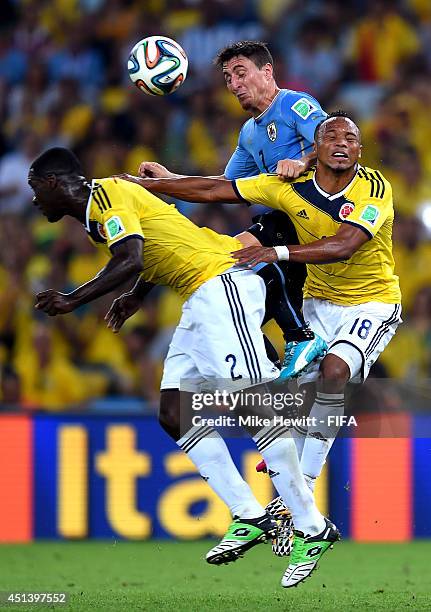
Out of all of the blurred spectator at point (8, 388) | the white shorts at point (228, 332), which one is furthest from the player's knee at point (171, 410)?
the blurred spectator at point (8, 388)

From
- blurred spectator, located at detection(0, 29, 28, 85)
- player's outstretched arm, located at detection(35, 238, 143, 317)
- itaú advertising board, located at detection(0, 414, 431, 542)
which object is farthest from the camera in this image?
blurred spectator, located at detection(0, 29, 28, 85)

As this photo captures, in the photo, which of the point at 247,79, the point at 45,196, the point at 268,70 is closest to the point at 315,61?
the point at 268,70

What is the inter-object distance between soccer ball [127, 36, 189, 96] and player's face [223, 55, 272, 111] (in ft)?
1.05

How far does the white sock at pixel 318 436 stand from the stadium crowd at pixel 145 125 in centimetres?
258

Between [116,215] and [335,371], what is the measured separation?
1.72m

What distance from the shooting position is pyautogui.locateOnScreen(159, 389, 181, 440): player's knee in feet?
25.9

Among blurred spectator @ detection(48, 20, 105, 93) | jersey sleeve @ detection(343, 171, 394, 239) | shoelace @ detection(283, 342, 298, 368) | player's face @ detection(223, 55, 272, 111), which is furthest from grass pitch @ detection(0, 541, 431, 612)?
blurred spectator @ detection(48, 20, 105, 93)

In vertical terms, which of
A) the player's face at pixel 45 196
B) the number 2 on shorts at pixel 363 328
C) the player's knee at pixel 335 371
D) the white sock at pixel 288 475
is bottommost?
the white sock at pixel 288 475

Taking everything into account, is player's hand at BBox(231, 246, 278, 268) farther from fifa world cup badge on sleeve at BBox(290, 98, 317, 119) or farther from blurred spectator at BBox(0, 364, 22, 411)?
blurred spectator at BBox(0, 364, 22, 411)

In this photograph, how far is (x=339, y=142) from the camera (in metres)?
7.82

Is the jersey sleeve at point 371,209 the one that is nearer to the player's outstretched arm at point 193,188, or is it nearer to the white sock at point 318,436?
the player's outstretched arm at point 193,188

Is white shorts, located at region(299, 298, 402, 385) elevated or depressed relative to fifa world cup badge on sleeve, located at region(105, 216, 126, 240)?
depressed

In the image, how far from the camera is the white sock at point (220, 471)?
782 cm

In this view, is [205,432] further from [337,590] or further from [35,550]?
[35,550]
